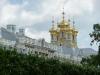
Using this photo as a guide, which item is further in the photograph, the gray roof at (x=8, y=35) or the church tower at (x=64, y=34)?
the church tower at (x=64, y=34)

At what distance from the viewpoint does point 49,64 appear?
51562 millimetres

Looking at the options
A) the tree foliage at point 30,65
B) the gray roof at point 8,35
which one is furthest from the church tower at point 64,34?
the tree foliage at point 30,65

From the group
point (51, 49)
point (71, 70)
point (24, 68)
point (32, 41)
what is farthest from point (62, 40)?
point (24, 68)

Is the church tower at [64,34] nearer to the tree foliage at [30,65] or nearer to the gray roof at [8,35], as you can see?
Result: the gray roof at [8,35]

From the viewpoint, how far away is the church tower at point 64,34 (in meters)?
153

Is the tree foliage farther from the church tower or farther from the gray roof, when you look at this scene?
the church tower

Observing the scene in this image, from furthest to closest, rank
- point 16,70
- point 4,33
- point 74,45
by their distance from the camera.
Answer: point 74,45 → point 4,33 → point 16,70

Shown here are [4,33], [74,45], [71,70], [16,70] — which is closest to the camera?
[16,70]

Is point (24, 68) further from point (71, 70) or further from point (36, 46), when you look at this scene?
point (36, 46)

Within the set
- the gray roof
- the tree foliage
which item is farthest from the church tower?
the tree foliage

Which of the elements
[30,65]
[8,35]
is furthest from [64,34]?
[30,65]

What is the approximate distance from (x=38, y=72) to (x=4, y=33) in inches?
1995

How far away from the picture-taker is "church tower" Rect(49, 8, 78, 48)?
153250 millimetres

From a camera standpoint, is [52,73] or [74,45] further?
[74,45]
